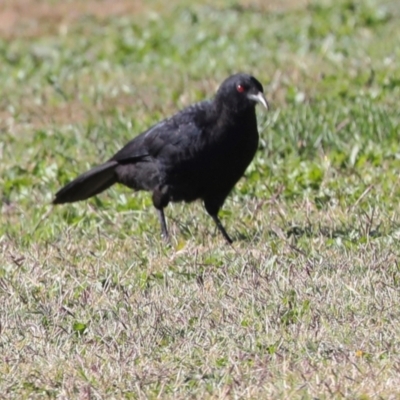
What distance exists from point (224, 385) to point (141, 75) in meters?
7.53

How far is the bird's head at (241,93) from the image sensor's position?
7.05 m

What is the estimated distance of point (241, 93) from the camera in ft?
23.2

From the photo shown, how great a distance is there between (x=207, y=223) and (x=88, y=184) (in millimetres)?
833

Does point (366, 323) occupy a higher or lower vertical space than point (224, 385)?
lower

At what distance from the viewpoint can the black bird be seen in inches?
275

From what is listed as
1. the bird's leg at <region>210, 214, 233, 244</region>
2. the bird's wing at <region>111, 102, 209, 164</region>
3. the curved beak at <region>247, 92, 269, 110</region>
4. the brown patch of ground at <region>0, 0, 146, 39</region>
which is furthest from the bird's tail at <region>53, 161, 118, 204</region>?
the brown patch of ground at <region>0, 0, 146, 39</region>

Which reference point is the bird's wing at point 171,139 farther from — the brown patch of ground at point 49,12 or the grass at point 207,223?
the brown patch of ground at point 49,12

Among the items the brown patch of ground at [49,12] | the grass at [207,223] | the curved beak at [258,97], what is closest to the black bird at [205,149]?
the curved beak at [258,97]

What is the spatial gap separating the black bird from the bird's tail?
271 mm

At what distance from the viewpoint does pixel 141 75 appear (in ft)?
38.3

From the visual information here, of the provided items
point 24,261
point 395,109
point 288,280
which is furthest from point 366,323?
point 395,109

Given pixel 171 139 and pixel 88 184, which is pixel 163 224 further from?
pixel 88 184

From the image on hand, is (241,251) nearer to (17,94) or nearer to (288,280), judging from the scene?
(288,280)

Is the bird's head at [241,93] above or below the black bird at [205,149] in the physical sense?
above
